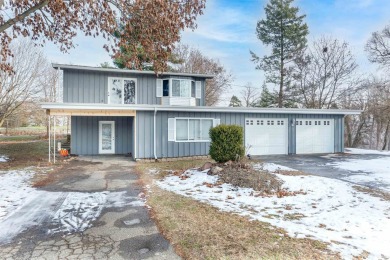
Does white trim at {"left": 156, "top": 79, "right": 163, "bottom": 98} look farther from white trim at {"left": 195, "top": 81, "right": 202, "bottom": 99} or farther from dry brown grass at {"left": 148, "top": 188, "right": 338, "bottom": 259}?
dry brown grass at {"left": 148, "top": 188, "right": 338, "bottom": 259}

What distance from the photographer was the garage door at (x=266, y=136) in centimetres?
1472

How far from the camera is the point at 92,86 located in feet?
48.0

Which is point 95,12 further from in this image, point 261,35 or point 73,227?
point 261,35

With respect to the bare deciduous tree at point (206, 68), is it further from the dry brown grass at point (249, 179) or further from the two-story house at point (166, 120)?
the dry brown grass at point (249, 179)

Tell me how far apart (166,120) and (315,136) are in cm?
941

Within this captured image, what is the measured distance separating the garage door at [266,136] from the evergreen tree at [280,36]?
11463 millimetres

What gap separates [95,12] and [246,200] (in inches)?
197

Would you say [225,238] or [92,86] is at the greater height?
[92,86]

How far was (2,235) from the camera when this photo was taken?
392cm

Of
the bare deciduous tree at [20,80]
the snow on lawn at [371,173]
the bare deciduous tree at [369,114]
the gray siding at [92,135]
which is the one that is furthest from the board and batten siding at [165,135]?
the bare deciduous tree at [369,114]

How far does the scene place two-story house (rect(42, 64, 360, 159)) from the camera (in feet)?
41.8

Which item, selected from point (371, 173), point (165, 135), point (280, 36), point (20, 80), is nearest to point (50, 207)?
point (165, 135)

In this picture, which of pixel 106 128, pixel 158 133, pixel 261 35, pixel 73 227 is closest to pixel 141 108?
pixel 158 133

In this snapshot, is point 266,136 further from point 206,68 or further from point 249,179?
point 206,68
